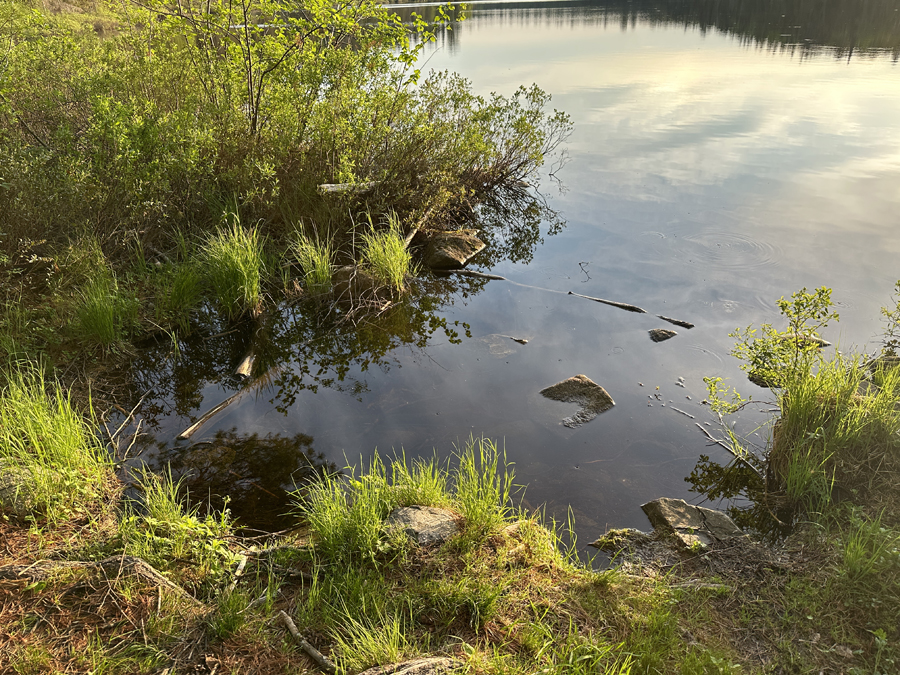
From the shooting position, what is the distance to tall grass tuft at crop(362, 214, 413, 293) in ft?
22.2

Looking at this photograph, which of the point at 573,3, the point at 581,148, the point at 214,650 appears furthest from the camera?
the point at 573,3

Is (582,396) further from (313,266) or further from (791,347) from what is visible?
(313,266)

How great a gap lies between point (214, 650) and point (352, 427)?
7.85ft

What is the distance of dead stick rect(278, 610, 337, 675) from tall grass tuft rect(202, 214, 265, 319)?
410 centimetres

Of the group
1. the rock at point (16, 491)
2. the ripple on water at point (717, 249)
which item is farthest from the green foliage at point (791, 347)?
the rock at point (16, 491)

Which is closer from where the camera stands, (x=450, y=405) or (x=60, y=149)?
(x=450, y=405)

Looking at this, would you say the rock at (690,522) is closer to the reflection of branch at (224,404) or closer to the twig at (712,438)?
the twig at (712,438)

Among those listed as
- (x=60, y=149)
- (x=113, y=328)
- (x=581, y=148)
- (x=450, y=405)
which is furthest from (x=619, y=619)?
(x=581, y=148)

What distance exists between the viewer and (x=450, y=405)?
16.9 ft

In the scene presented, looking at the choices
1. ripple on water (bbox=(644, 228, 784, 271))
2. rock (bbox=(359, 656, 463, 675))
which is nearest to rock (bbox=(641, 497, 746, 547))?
rock (bbox=(359, 656, 463, 675))

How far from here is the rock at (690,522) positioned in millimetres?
3648

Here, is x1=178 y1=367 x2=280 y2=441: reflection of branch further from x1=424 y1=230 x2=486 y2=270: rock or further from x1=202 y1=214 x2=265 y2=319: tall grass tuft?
x1=424 y1=230 x2=486 y2=270: rock

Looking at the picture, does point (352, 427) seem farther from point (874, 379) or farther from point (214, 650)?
point (874, 379)

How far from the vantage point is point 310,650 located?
8.37ft
